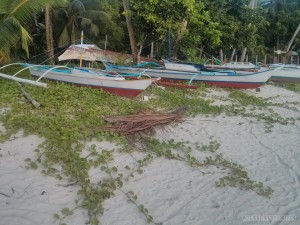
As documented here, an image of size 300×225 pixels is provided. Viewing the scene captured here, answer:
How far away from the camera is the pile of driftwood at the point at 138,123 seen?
5781 millimetres

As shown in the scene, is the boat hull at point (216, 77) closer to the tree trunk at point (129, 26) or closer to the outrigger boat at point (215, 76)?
the outrigger boat at point (215, 76)

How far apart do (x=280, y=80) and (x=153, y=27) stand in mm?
6912

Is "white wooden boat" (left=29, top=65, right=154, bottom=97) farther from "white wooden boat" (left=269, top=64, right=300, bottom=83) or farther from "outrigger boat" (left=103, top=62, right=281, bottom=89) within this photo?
"white wooden boat" (left=269, top=64, right=300, bottom=83)

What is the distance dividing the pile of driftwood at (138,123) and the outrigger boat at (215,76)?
14.8 ft

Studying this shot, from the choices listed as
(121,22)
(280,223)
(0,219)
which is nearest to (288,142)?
(280,223)

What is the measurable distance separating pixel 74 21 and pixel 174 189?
A: 13.5m

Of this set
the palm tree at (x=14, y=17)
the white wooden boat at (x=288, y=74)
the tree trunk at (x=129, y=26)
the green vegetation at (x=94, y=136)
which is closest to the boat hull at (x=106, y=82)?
the green vegetation at (x=94, y=136)

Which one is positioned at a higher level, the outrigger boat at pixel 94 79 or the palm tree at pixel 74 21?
the palm tree at pixel 74 21

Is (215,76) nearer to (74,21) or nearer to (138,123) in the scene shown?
(138,123)

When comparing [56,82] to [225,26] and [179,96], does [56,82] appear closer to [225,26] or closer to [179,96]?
[179,96]

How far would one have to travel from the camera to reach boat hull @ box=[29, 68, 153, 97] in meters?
8.11

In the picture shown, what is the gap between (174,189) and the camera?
4.20 meters

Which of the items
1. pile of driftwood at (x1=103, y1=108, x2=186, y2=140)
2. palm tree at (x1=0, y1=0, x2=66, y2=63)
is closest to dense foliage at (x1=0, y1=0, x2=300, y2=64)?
palm tree at (x1=0, y1=0, x2=66, y2=63)

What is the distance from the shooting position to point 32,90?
7.89 metres
